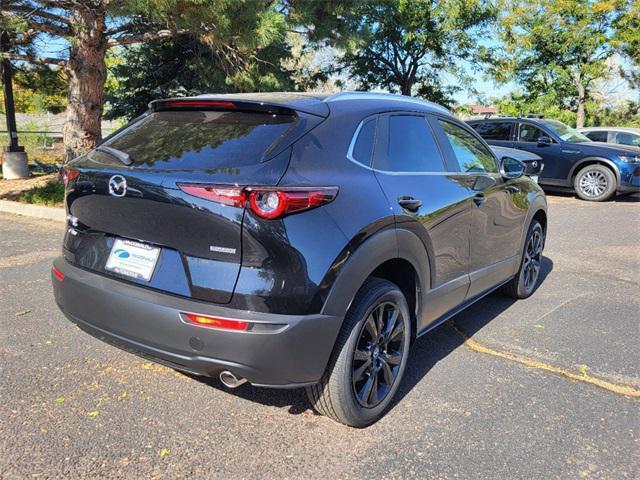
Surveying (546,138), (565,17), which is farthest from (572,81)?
(546,138)

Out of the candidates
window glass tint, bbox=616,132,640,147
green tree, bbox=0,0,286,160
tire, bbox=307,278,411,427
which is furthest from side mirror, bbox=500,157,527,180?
window glass tint, bbox=616,132,640,147

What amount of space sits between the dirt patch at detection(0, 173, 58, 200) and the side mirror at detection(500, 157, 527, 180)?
8.54m

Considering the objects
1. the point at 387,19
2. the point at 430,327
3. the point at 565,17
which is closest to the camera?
the point at 430,327

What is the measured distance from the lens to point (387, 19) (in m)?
18.3

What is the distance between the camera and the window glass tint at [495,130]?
12.8 metres

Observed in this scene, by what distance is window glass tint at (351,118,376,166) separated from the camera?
9.54ft

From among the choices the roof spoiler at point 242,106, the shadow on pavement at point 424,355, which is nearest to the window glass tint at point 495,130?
the shadow on pavement at point 424,355

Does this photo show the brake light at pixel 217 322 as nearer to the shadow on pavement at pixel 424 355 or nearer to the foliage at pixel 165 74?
the shadow on pavement at pixel 424 355

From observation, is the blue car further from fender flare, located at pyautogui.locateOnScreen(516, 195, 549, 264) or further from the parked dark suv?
the parked dark suv

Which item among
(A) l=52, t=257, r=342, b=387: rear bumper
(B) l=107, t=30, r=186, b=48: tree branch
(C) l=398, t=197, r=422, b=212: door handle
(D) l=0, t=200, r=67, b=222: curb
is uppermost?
(B) l=107, t=30, r=186, b=48: tree branch

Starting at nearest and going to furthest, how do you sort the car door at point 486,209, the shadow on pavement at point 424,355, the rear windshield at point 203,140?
the rear windshield at point 203,140 < the shadow on pavement at point 424,355 < the car door at point 486,209

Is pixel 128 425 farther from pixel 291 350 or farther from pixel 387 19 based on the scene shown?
pixel 387 19

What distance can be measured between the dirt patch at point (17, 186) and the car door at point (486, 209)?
335 inches

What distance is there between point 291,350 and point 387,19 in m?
17.8
